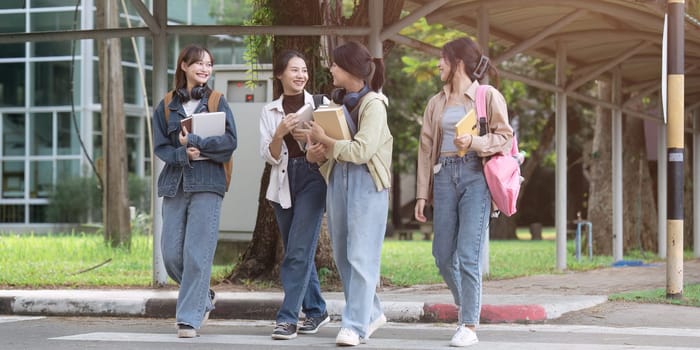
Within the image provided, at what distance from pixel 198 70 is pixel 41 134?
23.7 meters

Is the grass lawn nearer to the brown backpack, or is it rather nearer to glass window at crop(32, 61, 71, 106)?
the brown backpack

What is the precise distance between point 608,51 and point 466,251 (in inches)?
387

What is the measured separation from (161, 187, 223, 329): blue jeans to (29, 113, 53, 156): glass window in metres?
23.5

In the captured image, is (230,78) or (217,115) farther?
(230,78)

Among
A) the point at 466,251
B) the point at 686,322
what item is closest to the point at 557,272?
the point at 686,322

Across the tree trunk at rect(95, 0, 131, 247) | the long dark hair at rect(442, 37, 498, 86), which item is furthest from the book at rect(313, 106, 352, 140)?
the tree trunk at rect(95, 0, 131, 247)

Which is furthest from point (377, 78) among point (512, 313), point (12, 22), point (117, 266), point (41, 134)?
point (41, 134)

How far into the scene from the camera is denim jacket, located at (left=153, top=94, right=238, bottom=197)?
7594mm

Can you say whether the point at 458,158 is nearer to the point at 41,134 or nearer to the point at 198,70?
the point at 198,70

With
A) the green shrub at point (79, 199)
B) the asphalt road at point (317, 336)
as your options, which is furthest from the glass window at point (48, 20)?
the asphalt road at point (317, 336)

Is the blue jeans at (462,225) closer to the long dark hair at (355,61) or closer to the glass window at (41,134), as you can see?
the long dark hair at (355,61)

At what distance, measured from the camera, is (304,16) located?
1148cm

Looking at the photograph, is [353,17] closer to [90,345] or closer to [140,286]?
[140,286]

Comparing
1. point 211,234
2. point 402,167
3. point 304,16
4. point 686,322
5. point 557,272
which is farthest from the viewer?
point 402,167
